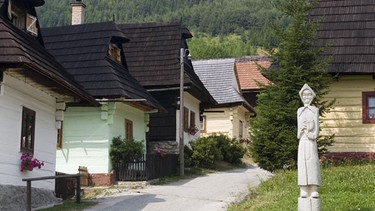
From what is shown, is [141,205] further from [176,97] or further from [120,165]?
[176,97]

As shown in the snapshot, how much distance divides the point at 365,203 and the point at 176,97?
15.5 m

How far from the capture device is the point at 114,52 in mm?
23828

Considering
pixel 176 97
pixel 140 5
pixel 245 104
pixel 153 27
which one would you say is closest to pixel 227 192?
pixel 176 97

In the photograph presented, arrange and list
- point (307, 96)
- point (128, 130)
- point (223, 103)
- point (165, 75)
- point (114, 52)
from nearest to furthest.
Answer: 1. point (307, 96)
2. point (128, 130)
3. point (114, 52)
4. point (165, 75)
5. point (223, 103)

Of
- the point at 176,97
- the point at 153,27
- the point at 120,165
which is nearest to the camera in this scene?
the point at 120,165

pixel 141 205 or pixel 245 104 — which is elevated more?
pixel 245 104

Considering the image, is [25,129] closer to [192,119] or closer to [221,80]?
[192,119]

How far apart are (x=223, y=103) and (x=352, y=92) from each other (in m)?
15.1

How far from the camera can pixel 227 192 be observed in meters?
17.7

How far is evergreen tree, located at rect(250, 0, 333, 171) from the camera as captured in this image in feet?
57.9

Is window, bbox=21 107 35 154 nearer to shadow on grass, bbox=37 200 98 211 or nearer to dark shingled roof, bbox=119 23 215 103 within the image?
shadow on grass, bbox=37 200 98 211

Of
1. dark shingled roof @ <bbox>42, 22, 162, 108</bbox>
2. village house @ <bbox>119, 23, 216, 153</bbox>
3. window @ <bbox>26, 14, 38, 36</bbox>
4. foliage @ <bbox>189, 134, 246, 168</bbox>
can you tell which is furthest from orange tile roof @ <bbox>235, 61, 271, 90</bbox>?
window @ <bbox>26, 14, 38, 36</bbox>

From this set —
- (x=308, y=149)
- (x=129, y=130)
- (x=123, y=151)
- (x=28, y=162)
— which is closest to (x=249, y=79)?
(x=129, y=130)

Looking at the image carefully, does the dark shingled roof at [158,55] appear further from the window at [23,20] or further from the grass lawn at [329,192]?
the grass lawn at [329,192]
